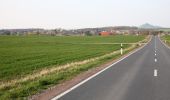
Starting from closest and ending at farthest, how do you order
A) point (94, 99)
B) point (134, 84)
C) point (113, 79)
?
point (94, 99) < point (134, 84) < point (113, 79)

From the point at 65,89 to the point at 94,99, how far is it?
214 cm

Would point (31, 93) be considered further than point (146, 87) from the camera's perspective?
No

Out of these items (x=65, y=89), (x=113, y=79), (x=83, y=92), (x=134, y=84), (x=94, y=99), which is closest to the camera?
(x=94, y=99)

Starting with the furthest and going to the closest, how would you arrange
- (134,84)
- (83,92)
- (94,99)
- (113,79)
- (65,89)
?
(113,79), (134,84), (65,89), (83,92), (94,99)

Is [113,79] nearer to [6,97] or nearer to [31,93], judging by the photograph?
[31,93]

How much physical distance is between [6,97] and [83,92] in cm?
242

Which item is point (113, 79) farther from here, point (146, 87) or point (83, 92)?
point (83, 92)

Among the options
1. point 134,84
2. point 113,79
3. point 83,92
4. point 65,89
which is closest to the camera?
point 83,92

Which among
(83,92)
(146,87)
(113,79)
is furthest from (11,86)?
(146,87)

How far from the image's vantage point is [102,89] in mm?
10703

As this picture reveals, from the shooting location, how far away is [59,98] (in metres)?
9.11

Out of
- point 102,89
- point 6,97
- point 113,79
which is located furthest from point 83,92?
point 113,79

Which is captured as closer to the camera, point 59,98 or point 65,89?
point 59,98

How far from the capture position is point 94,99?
29.3 ft
